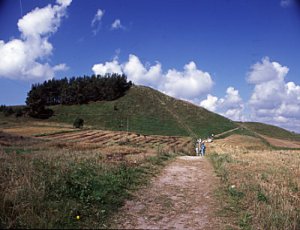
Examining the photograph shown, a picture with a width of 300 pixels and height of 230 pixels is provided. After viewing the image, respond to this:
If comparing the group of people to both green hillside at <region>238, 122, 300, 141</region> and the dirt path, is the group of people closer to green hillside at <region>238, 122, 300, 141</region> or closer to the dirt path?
the dirt path

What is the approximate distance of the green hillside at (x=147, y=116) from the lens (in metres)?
84.6

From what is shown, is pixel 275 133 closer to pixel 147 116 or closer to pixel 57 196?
pixel 147 116

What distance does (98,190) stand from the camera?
329 inches

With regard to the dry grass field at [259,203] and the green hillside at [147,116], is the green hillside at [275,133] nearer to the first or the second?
the green hillside at [147,116]

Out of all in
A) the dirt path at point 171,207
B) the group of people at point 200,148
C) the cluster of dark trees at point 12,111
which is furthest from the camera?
the cluster of dark trees at point 12,111

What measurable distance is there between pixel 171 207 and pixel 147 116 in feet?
284

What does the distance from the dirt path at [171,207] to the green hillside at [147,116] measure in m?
67.8

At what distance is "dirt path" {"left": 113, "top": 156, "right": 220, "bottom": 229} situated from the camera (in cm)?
675

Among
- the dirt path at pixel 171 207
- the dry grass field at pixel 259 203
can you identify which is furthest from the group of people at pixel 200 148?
the dirt path at pixel 171 207

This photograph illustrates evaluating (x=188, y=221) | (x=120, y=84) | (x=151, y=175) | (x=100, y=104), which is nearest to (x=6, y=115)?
(x=100, y=104)

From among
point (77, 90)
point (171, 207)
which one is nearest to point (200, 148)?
point (171, 207)

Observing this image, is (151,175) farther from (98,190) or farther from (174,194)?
(98,190)

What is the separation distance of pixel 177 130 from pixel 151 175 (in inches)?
2844

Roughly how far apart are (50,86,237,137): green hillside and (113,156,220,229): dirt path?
67842mm
